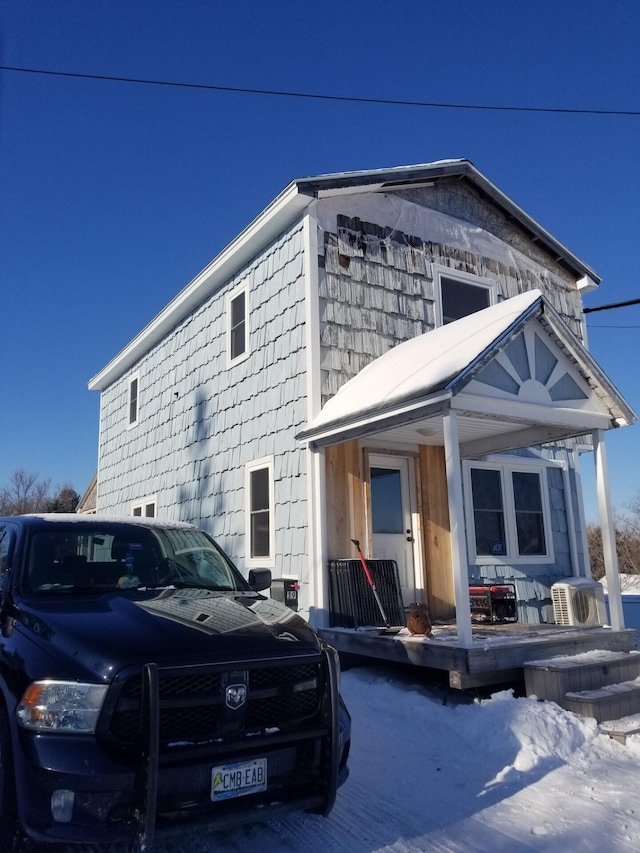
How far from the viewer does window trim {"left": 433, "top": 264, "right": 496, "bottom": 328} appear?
34.1ft

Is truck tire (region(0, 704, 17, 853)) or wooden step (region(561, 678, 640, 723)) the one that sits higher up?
truck tire (region(0, 704, 17, 853))

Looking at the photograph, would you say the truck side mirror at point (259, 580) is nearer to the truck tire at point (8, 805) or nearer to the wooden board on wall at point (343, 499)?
the truck tire at point (8, 805)

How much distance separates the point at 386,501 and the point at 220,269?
4.67 meters

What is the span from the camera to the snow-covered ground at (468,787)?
144 inches

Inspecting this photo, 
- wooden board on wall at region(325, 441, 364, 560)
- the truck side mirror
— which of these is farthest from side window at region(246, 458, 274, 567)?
the truck side mirror

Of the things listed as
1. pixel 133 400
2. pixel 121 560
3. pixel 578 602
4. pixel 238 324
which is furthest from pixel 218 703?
pixel 133 400

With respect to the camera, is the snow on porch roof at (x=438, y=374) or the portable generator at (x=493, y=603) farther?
the portable generator at (x=493, y=603)

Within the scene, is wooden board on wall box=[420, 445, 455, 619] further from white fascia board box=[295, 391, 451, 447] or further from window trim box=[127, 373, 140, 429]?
window trim box=[127, 373, 140, 429]

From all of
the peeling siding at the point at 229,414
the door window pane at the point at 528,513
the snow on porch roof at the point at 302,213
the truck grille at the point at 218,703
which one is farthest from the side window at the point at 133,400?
the truck grille at the point at 218,703

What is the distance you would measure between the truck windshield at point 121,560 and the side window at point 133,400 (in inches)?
417

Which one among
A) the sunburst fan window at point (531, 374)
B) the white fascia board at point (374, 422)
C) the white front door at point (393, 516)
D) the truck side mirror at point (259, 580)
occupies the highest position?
the sunburst fan window at point (531, 374)

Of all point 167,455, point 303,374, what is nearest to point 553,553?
point 303,374

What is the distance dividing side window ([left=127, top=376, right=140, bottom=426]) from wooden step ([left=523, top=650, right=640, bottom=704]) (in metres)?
10.9

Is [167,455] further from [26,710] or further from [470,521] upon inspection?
[26,710]
